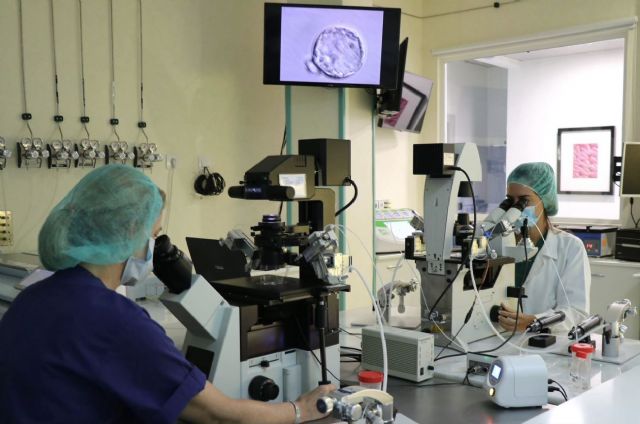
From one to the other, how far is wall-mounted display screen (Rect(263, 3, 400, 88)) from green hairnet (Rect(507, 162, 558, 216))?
1.22 m

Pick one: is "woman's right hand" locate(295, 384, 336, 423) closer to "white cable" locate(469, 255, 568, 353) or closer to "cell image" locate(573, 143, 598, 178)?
"white cable" locate(469, 255, 568, 353)

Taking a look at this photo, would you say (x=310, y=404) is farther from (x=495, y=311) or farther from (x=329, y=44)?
(x=329, y=44)

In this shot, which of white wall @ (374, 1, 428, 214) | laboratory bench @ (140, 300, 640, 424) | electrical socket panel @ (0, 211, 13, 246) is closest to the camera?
laboratory bench @ (140, 300, 640, 424)

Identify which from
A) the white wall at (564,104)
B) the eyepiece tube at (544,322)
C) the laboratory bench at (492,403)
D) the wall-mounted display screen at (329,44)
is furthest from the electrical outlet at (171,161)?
the white wall at (564,104)

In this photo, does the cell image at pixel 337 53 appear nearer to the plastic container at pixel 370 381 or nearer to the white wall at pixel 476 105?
the white wall at pixel 476 105

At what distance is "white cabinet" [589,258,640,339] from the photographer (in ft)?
12.2

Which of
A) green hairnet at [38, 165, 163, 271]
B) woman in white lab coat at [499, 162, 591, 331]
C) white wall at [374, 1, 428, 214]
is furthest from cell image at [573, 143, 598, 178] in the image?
green hairnet at [38, 165, 163, 271]

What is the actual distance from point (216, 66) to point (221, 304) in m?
2.87

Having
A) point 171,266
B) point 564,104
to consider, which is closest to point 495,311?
point 171,266

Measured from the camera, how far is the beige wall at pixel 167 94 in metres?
3.24

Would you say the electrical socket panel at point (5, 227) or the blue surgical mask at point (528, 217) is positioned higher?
→ the blue surgical mask at point (528, 217)

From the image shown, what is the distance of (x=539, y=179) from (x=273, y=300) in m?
1.60

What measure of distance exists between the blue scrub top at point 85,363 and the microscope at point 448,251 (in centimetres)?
106

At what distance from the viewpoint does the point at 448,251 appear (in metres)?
2.09
